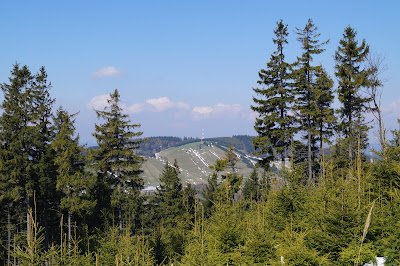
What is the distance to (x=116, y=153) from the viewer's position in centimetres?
3425

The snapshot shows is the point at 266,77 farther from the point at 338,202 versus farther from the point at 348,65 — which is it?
the point at 338,202

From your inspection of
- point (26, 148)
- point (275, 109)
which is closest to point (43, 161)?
point (26, 148)

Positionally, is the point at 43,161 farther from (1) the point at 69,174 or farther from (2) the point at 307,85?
(2) the point at 307,85

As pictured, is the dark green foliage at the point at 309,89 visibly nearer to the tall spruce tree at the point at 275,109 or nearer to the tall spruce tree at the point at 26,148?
the tall spruce tree at the point at 275,109

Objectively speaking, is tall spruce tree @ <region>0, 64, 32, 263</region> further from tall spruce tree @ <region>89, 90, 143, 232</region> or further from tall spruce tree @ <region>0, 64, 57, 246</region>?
tall spruce tree @ <region>89, 90, 143, 232</region>

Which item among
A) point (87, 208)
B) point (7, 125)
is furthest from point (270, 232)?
point (7, 125)

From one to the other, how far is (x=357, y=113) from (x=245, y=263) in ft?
88.3

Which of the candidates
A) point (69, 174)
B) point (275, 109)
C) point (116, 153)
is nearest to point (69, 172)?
point (69, 174)

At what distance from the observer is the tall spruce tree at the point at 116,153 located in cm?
3431

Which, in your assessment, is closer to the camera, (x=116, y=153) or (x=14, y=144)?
(x=14, y=144)

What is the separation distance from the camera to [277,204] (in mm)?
15891

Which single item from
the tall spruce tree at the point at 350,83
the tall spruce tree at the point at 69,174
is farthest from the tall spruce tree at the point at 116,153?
the tall spruce tree at the point at 350,83

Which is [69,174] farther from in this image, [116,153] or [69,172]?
[116,153]

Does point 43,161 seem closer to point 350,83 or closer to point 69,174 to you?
point 69,174
